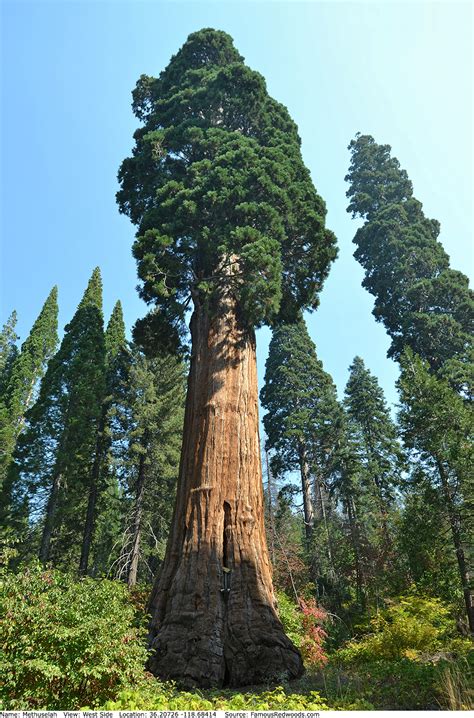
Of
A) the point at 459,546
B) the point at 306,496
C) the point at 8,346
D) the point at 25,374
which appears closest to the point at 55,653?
the point at 459,546

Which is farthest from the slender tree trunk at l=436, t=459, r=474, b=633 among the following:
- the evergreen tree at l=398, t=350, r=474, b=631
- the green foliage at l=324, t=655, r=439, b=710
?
the green foliage at l=324, t=655, r=439, b=710

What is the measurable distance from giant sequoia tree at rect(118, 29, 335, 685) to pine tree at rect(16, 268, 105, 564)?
10.6 meters

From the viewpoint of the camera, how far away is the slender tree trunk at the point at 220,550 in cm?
654

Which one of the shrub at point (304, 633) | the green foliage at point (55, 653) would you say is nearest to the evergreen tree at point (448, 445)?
the shrub at point (304, 633)

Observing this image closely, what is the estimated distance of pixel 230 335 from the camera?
9.84 metres

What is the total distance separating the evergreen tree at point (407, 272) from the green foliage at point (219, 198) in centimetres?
846

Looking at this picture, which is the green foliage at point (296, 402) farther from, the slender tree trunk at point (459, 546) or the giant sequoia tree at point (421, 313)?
the slender tree trunk at point (459, 546)

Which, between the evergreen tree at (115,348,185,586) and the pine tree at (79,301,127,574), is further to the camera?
the pine tree at (79,301,127,574)

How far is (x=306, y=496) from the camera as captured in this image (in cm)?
2258

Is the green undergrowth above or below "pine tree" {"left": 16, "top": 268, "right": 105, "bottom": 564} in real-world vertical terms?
below

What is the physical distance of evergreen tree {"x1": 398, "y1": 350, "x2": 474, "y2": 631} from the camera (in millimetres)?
13117

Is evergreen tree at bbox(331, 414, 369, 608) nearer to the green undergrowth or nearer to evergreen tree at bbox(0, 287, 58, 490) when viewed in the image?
the green undergrowth

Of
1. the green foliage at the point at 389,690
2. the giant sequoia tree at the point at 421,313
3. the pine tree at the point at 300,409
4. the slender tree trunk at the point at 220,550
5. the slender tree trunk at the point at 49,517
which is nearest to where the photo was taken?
the green foliage at the point at 389,690

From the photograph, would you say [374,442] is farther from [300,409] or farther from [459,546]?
[459,546]
